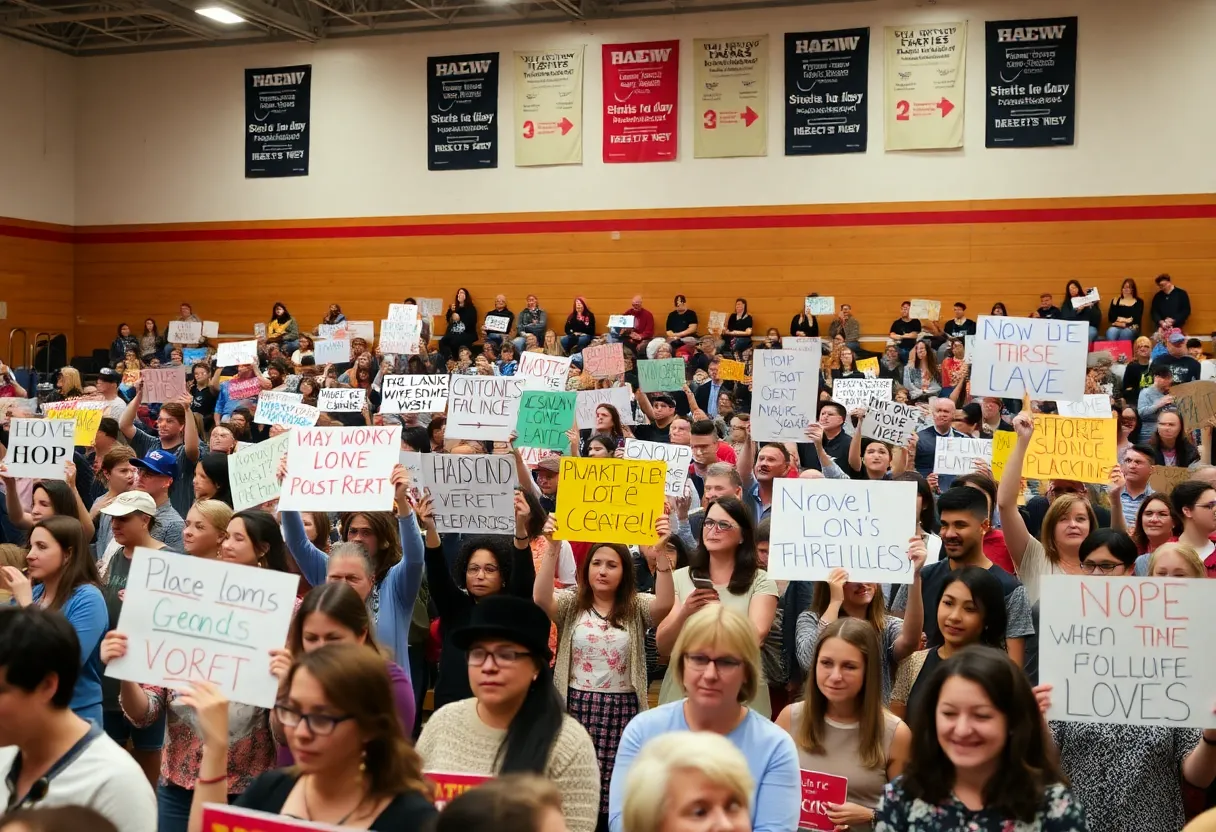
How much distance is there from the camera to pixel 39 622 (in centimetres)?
311

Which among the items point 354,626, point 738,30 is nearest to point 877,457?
point 354,626

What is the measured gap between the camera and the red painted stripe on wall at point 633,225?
19.7 m

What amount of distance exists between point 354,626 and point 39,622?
38.4 inches

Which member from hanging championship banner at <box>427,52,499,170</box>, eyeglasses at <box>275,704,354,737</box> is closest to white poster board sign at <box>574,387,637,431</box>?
eyeglasses at <box>275,704,354,737</box>

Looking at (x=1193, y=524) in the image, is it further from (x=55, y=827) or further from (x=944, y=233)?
(x=944, y=233)

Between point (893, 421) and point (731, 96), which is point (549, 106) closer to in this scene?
point (731, 96)

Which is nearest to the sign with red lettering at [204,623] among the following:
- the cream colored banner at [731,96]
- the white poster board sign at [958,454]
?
the white poster board sign at [958,454]

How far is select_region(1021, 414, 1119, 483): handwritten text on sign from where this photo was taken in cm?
702

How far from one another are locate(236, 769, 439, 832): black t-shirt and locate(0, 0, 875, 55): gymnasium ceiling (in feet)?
65.3

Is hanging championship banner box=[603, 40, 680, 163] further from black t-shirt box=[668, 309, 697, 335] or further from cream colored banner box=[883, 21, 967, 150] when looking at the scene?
cream colored banner box=[883, 21, 967, 150]

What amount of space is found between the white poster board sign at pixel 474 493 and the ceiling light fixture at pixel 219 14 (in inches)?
678

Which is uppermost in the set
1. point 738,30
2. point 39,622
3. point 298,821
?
point 738,30

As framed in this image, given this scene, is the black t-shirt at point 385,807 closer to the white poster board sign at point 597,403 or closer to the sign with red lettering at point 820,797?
the sign with red lettering at point 820,797

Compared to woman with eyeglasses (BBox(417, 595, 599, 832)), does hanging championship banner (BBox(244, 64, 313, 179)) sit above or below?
above
